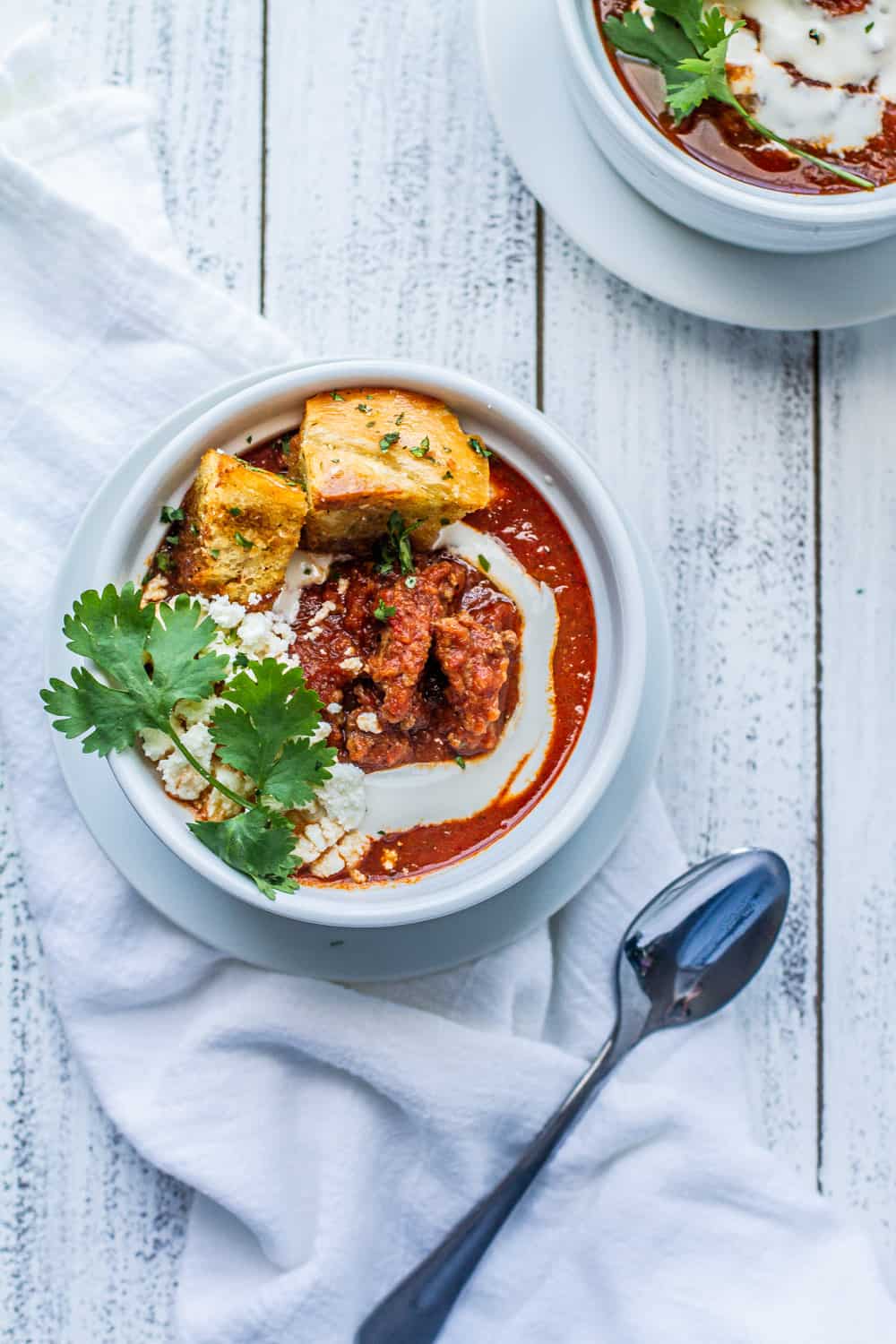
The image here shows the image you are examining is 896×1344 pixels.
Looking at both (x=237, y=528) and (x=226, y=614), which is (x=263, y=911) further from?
(x=237, y=528)

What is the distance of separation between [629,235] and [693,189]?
0.22 meters

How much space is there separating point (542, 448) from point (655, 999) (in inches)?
40.3

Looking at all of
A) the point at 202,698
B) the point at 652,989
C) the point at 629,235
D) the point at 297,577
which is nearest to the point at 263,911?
the point at 202,698

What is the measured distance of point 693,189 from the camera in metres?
1.97

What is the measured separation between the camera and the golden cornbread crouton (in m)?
1.86

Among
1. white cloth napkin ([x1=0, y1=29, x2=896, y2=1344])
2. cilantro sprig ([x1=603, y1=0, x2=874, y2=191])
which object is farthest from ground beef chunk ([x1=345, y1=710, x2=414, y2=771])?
cilantro sprig ([x1=603, y1=0, x2=874, y2=191])

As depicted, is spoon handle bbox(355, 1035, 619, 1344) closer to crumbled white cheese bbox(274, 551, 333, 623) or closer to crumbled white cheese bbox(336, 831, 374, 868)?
crumbled white cheese bbox(336, 831, 374, 868)

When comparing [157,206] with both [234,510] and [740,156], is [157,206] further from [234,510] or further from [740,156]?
[740,156]

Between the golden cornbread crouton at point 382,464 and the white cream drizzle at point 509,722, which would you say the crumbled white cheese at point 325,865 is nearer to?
the white cream drizzle at point 509,722

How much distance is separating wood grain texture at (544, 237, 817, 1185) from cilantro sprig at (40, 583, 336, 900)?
88 centimetres

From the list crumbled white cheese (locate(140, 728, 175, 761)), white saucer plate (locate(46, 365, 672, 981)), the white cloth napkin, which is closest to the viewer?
crumbled white cheese (locate(140, 728, 175, 761))

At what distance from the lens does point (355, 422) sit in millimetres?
1924

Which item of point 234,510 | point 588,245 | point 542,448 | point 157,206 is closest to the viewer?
point 234,510

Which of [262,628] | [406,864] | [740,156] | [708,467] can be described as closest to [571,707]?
[406,864]
